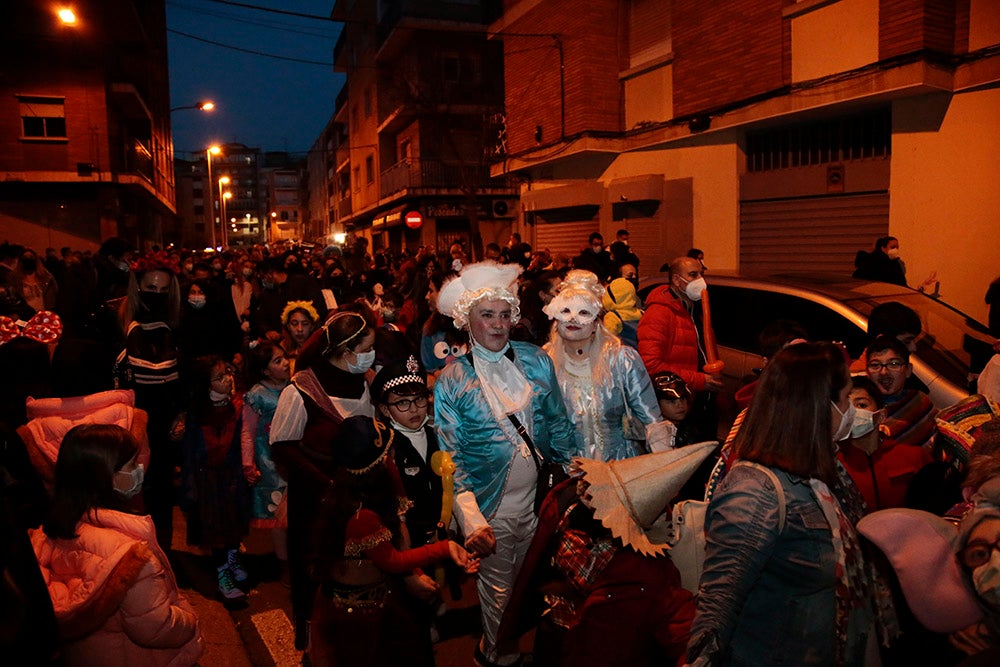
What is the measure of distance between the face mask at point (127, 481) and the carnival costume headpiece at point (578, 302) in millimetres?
2284

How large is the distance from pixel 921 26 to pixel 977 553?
35.8 ft

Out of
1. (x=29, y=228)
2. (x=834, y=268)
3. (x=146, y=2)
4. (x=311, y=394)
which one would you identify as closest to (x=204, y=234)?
(x=146, y=2)

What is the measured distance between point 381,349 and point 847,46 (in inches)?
397

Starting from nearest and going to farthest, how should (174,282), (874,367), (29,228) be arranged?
(874,367) → (174,282) → (29,228)

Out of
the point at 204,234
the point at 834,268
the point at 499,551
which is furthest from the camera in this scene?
the point at 204,234

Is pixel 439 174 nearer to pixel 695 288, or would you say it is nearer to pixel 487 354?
pixel 695 288

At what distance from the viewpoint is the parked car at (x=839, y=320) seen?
5.61 meters

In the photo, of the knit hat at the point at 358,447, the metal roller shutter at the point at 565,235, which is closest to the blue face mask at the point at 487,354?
the knit hat at the point at 358,447

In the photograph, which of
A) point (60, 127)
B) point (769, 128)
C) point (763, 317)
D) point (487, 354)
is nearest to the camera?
point (487, 354)

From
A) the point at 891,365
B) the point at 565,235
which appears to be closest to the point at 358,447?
the point at 891,365

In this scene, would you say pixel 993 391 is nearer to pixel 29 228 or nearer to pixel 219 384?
pixel 219 384

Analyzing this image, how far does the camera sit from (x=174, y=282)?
611 cm

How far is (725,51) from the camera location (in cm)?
1436

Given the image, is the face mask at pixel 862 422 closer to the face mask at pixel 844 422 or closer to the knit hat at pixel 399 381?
the face mask at pixel 844 422
